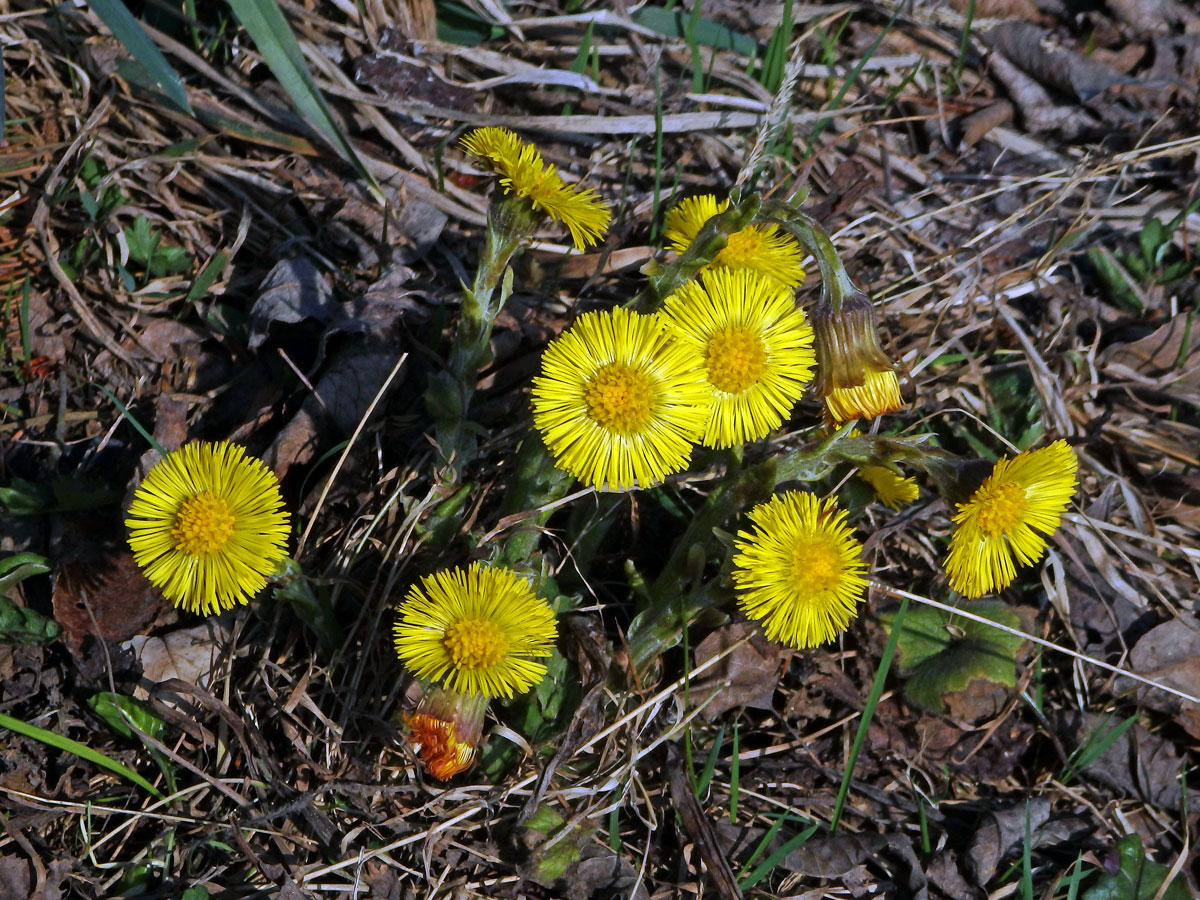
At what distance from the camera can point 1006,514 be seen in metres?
1.45

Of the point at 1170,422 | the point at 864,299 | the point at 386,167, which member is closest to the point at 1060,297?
the point at 1170,422

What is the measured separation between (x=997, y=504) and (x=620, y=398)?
1.99 feet

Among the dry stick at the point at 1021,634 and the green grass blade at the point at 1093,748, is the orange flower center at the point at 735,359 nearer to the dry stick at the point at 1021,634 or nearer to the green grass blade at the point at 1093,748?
the dry stick at the point at 1021,634

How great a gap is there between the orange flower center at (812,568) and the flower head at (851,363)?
0.24 m

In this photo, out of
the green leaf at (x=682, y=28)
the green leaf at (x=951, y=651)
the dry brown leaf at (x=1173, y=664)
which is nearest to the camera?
the green leaf at (x=951, y=651)

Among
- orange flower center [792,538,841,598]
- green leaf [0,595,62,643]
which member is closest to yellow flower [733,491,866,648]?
orange flower center [792,538,841,598]

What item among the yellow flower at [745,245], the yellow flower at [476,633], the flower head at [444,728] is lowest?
the flower head at [444,728]

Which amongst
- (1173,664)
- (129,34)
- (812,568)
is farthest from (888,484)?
(129,34)

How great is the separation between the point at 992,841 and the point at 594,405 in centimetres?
112

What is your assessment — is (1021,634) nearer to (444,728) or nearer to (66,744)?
(444,728)

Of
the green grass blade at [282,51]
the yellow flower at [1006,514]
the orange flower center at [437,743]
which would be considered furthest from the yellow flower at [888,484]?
the green grass blade at [282,51]

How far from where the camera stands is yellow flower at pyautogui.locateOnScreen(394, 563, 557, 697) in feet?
4.40

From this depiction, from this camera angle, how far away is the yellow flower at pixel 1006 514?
1438 mm

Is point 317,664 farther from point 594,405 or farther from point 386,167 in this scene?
point 386,167
